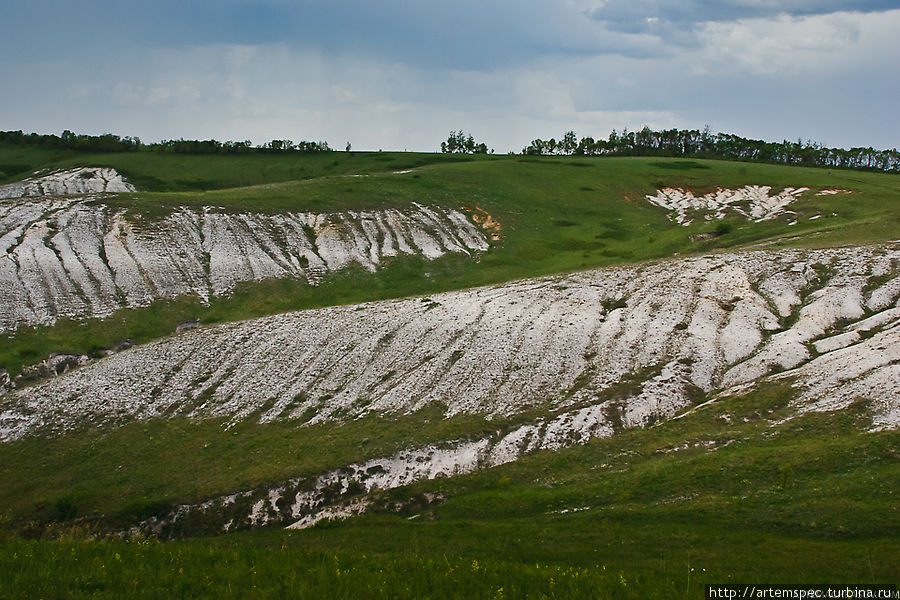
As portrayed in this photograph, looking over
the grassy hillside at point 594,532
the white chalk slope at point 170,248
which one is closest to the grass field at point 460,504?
the grassy hillside at point 594,532

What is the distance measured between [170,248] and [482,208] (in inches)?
1934

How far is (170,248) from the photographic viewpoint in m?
77.0

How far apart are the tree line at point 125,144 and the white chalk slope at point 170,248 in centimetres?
8473

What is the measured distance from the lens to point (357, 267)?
81.5 m

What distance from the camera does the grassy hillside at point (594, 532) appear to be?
579 inches

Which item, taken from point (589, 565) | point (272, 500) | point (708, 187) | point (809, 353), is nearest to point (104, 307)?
point (272, 500)

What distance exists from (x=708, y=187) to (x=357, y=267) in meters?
75.5

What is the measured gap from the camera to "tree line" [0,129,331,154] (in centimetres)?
16288

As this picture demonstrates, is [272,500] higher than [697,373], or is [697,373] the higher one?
[697,373]

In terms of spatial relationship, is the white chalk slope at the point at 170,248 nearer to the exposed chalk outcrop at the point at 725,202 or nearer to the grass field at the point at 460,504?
the grass field at the point at 460,504

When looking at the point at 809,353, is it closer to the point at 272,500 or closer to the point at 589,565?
the point at 589,565

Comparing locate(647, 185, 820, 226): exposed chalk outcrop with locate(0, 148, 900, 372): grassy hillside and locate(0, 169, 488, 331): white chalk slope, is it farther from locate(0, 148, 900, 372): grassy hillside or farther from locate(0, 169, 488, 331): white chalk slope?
locate(0, 169, 488, 331): white chalk slope

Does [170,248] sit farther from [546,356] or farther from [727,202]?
[727,202]

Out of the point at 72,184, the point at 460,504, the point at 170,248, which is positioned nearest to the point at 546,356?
the point at 460,504
